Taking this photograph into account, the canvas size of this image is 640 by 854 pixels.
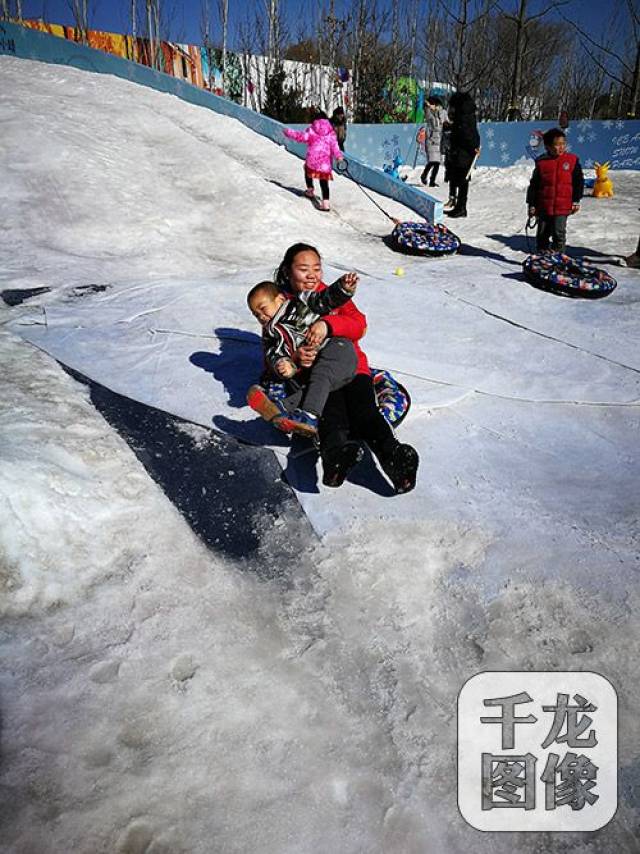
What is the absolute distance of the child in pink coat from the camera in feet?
29.9

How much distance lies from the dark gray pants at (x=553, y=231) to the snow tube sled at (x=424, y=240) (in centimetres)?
103

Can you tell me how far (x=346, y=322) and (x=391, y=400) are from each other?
0.48 meters

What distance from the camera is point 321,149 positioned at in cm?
926

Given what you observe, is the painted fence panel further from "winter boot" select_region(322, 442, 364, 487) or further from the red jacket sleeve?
"winter boot" select_region(322, 442, 364, 487)

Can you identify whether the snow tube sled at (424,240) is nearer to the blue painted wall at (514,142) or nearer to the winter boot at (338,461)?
the winter boot at (338,461)

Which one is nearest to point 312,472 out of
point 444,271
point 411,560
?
point 411,560

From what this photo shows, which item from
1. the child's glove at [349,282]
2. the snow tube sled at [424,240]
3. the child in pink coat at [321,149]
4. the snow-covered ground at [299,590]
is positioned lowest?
the snow-covered ground at [299,590]

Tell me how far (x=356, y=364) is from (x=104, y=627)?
1656mm

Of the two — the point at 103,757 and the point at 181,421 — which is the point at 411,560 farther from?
the point at 181,421

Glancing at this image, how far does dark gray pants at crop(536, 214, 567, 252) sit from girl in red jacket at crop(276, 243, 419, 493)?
475cm

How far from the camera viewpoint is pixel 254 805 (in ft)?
4.93

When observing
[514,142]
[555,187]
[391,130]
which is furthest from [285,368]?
[391,130]

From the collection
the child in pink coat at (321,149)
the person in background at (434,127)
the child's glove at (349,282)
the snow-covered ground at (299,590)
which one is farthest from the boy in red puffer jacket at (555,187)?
the person in background at (434,127)

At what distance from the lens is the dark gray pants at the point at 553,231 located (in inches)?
266
